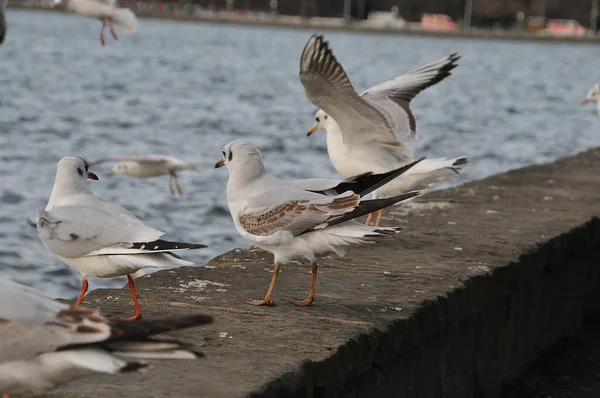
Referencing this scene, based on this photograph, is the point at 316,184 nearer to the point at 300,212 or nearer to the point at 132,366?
the point at 300,212

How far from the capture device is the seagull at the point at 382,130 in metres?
5.37

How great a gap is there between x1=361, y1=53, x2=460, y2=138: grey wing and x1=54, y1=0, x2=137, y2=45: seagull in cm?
250

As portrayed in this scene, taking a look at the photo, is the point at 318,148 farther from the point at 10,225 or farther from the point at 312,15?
the point at 312,15

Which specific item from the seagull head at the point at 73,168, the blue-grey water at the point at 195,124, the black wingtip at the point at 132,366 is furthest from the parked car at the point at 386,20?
the black wingtip at the point at 132,366

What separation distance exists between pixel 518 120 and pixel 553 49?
67693 mm

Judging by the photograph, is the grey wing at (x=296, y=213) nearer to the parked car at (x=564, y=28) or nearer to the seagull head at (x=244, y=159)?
the seagull head at (x=244, y=159)

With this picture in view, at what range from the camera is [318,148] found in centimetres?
1822

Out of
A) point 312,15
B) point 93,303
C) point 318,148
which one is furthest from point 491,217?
point 312,15

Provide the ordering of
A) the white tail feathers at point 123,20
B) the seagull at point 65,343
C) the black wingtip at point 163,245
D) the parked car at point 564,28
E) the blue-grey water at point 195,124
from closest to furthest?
the seagull at point 65,343
the black wingtip at point 163,245
the white tail feathers at point 123,20
the blue-grey water at point 195,124
the parked car at point 564,28

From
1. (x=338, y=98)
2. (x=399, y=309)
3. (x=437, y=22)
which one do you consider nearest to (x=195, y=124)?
(x=338, y=98)

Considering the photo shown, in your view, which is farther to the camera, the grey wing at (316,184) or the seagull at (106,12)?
the seagull at (106,12)

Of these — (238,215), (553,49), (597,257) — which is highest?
(238,215)

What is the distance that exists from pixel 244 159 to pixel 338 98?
1094mm

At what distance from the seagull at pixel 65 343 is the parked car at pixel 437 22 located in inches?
4151
